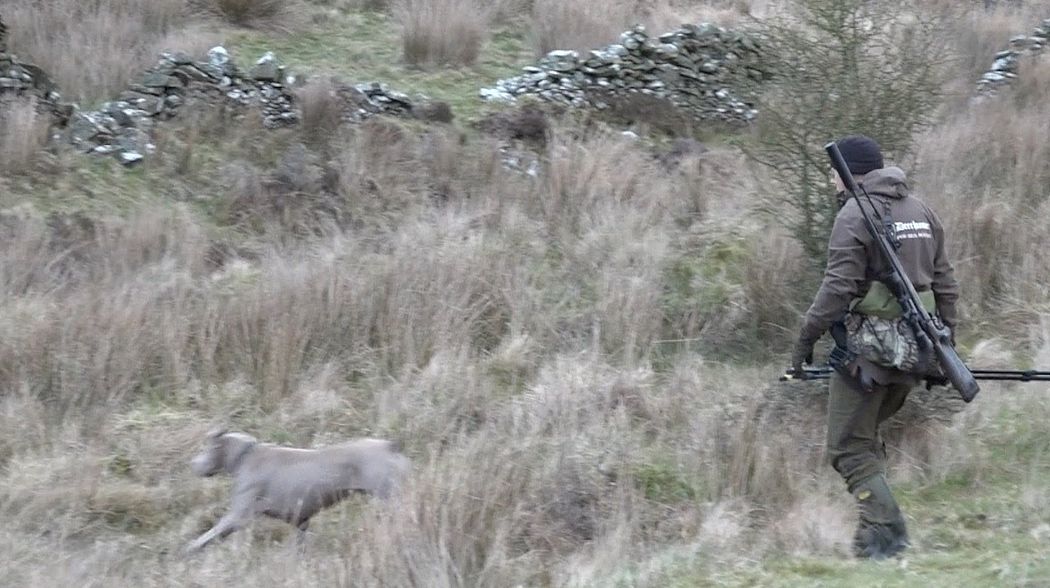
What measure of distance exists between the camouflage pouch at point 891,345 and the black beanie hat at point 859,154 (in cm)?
68

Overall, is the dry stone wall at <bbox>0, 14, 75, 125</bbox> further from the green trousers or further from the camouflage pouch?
→ the camouflage pouch

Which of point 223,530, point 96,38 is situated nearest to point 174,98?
point 96,38

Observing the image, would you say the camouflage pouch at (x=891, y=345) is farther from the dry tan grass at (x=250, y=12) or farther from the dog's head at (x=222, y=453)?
the dry tan grass at (x=250, y=12)

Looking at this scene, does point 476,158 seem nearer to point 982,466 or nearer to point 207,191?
point 207,191

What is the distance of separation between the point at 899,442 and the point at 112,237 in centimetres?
576

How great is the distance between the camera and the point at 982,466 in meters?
7.26

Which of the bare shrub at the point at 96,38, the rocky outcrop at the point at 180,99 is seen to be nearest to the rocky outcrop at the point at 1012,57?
the rocky outcrop at the point at 180,99

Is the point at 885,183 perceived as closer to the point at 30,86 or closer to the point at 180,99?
the point at 180,99

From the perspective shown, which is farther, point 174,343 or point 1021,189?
point 1021,189

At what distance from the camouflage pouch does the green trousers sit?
221 millimetres

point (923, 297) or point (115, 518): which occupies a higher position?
point (923, 297)

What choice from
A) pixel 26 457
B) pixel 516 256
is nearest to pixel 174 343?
pixel 26 457

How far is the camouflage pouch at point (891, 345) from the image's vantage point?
5758 millimetres

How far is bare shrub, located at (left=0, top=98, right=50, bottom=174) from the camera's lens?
1084 cm
